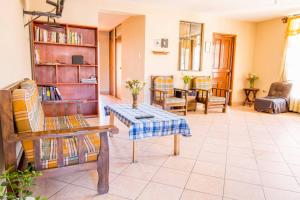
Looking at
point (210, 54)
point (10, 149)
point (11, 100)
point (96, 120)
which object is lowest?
point (96, 120)

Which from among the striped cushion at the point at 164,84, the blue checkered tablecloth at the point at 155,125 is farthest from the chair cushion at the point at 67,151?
the striped cushion at the point at 164,84

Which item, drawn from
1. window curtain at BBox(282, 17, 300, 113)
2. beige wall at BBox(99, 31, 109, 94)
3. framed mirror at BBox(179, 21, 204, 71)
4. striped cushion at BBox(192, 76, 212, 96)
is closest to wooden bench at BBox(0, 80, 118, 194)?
striped cushion at BBox(192, 76, 212, 96)

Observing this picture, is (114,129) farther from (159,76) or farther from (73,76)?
(159,76)

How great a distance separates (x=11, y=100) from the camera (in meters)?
1.53

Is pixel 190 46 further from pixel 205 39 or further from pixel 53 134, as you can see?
pixel 53 134

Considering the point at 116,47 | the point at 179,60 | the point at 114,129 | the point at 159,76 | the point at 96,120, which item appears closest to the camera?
the point at 114,129

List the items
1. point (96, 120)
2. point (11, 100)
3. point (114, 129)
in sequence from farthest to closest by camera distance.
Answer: point (96, 120), point (114, 129), point (11, 100)

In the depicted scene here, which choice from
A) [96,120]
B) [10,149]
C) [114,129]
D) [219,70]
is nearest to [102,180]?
[114,129]

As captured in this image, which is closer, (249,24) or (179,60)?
(179,60)

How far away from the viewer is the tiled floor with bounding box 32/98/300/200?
1887mm

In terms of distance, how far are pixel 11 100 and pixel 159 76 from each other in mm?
3855

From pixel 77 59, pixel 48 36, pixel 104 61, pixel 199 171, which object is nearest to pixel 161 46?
pixel 77 59

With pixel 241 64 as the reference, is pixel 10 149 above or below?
below

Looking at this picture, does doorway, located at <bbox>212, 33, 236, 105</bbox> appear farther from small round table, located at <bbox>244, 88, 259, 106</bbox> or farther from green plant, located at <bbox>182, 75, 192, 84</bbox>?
green plant, located at <bbox>182, 75, 192, 84</bbox>
